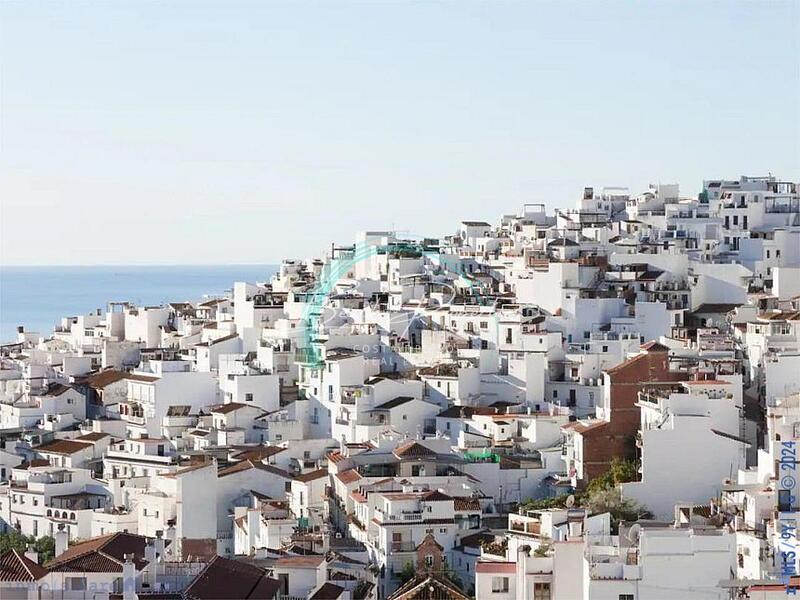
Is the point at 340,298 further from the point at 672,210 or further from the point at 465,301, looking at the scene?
the point at 672,210

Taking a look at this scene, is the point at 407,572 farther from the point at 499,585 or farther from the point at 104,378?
the point at 104,378

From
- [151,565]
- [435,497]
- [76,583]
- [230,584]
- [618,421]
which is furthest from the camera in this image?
[618,421]

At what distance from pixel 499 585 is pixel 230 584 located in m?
2.28

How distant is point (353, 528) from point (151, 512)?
3.06 metres

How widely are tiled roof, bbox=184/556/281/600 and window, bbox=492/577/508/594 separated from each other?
1.89m

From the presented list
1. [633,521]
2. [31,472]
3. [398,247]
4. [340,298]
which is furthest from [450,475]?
[398,247]

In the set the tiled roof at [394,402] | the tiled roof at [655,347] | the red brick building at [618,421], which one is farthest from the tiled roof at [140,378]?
the red brick building at [618,421]

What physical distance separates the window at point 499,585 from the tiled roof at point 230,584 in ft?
6.22

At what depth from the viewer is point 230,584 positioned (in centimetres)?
1838

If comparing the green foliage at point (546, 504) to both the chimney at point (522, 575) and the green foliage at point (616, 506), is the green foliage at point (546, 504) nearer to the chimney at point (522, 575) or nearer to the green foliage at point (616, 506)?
the green foliage at point (616, 506)

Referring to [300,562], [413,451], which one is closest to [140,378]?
[413,451]

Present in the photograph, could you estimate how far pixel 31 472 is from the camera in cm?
2633

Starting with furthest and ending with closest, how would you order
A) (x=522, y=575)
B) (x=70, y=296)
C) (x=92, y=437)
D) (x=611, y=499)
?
(x=70, y=296), (x=92, y=437), (x=611, y=499), (x=522, y=575)

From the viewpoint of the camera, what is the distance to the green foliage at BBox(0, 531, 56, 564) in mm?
24078
